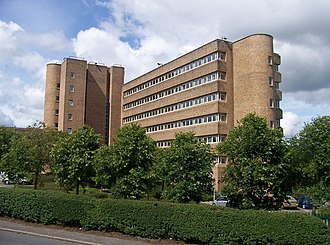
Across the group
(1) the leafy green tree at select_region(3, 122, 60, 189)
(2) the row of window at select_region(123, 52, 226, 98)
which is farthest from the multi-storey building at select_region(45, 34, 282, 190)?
(1) the leafy green tree at select_region(3, 122, 60, 189)

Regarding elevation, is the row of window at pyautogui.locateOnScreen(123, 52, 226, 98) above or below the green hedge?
above

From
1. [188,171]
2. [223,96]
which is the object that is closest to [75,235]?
[188,171]

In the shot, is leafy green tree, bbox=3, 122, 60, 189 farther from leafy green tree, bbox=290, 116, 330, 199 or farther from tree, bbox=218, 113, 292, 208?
leafy green tree, bbox=290, 116, 330, 199

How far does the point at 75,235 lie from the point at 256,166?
26.0 ft

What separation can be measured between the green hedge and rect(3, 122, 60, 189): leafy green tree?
10.9m

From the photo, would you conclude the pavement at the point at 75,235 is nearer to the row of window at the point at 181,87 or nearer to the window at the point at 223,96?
the window at the point at 223,96

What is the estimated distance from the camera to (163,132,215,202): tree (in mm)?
18156

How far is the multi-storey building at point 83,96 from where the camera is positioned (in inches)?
2739

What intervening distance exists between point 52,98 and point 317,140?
6270cm

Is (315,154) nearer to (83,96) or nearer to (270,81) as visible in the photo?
(270,81)

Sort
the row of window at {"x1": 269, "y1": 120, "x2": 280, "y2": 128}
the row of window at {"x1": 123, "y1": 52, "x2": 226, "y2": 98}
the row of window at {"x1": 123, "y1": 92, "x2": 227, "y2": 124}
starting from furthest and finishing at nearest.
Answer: the row of window at {"x1": 123, "y1": 52, "x2": 226, "y2": 98} < the row of window at {"x1": 123, "y1": 92, "x2": 227, "y2": 124} < the row of window at {"x1": 269, "y1": 120, "x2": 280, "y2": 128}

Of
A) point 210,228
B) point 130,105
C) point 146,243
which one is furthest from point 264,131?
point 130,105

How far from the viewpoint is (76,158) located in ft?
81.4

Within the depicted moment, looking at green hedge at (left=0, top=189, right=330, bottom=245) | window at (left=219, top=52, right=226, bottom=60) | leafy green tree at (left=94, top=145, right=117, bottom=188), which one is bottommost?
green hedge at (left=0, top=189, right=330, bottom=245)
